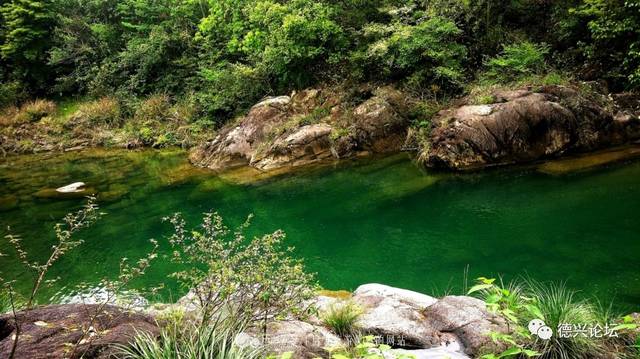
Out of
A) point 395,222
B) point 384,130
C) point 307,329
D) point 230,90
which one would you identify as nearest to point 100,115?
point 230,90

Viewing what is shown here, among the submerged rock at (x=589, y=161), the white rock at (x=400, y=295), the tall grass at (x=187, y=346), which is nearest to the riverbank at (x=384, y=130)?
the submerged rock at (x=589, y=161)

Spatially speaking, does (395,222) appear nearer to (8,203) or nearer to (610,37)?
(610,37)

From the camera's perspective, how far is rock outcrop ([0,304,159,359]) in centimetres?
296

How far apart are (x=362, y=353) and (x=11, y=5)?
3129cm

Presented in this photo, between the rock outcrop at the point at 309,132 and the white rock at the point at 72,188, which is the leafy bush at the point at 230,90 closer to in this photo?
the rock outcrop at the point at 309,132

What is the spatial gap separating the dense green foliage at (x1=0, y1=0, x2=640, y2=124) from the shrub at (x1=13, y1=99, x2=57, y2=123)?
1.34 metres

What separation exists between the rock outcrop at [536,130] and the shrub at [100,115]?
63.4ft

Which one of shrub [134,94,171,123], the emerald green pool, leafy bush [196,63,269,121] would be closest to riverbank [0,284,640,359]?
the emerald green pool

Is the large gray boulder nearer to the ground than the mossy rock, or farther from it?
farther from it

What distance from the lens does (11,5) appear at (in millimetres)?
24906

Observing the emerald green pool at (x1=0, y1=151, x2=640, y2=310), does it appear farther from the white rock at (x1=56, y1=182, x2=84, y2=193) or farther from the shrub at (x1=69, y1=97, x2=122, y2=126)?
the shrub at (x1=69, y1=97, x2=122, y2=126)

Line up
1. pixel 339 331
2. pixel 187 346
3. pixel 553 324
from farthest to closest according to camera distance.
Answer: pixel 339 331 < pixel 553 324 < pixel 187 346

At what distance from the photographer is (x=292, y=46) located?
16.4 m

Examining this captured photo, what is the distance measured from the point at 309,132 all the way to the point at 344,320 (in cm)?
1087
